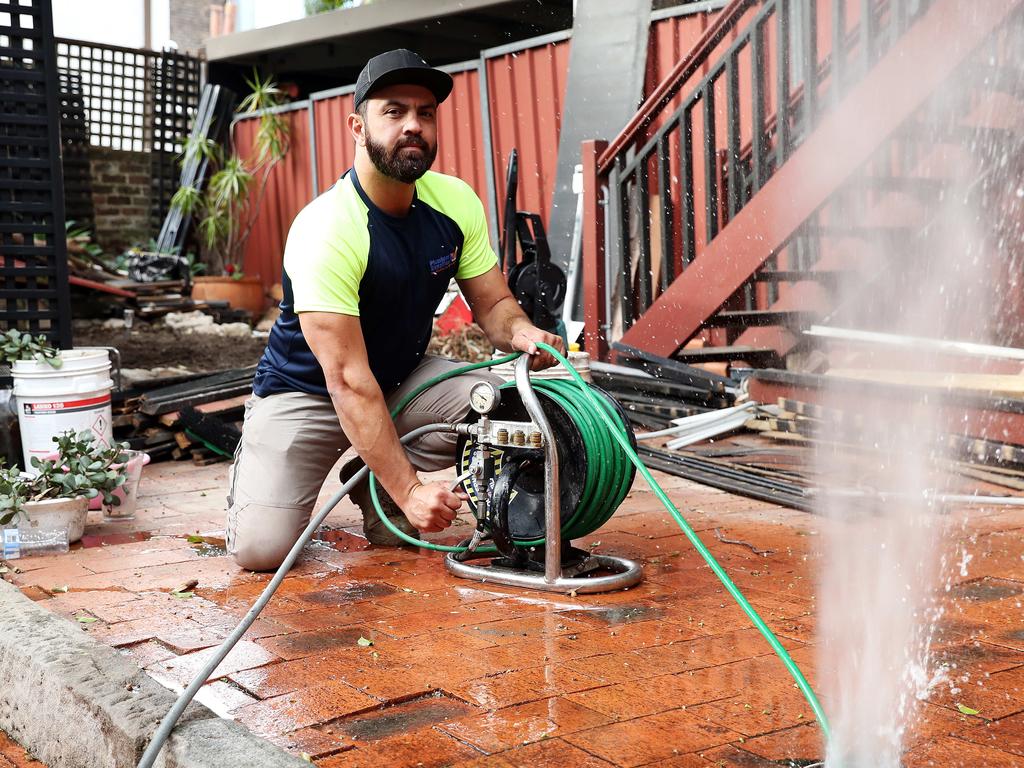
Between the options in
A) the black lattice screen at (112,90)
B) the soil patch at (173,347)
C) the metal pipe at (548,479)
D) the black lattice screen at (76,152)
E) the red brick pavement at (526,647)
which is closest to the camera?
the red brick pavement at (526,647)

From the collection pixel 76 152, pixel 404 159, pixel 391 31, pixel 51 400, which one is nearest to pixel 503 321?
pixel 404 159

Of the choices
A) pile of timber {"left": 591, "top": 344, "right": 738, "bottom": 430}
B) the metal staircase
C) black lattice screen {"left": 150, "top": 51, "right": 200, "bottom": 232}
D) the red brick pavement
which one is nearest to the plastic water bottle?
the red brick pavement

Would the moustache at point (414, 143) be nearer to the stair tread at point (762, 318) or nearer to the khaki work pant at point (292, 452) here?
the khaki work pant at point (292, 452)

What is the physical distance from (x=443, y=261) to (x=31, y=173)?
3135 millimetres

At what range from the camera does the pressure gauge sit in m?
3.39

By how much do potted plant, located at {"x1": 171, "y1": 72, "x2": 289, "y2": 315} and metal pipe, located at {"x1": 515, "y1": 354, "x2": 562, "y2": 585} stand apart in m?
10.8

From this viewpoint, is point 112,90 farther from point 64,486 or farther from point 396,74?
point 396,74

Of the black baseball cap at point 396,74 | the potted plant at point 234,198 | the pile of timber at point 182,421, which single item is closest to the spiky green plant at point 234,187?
the potted plant at point 234,198

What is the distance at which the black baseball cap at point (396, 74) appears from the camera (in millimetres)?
3459

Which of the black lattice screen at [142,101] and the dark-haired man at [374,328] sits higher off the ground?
the black lattice screen at [142,101]

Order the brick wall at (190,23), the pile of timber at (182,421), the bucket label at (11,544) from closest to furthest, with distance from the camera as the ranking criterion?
the bucket label at (11,544) < the pile of timber at (182,421) < the brick wall at (190,23)

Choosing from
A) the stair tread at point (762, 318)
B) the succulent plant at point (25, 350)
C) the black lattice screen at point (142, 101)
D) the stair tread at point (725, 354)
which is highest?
the black lattice screen at point (142, 101)

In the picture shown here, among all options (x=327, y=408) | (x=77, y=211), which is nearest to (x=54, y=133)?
(x=327, y=408)

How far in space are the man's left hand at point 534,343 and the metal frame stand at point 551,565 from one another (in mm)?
43
